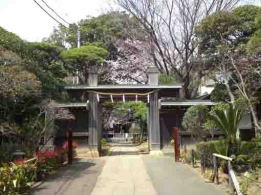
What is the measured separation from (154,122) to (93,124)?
11.7ft

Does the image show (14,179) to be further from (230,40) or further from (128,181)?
(230,40)

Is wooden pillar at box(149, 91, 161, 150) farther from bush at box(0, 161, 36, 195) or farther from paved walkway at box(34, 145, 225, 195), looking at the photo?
bush at box(0, 161, 36, 195)

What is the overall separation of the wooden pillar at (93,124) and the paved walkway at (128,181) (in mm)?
6415

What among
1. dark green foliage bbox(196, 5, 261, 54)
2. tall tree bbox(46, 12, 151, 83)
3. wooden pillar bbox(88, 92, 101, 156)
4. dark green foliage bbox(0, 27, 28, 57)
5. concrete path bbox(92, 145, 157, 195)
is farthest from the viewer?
tall tree bbox(46, 12, 151, 83)

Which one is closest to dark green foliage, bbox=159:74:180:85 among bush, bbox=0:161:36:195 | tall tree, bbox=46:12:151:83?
tall tree, bbox=46:12:151:83

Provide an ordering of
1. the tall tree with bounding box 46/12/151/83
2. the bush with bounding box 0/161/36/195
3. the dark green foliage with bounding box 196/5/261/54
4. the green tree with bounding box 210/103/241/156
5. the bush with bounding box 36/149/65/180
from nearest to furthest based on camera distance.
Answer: the bush with bounding box 0/161/36/195 < the bush with bounding box 36/149/65/180 < the green tree with bounding box 210/103/241/156 < the dark green foliage with bounding box 196/5/261/54 < the tall tree with bounding box 46/12/151/83

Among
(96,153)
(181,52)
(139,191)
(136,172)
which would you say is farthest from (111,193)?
(181,52)

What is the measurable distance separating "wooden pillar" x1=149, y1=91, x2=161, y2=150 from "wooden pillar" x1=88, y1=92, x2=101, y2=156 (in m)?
3.16

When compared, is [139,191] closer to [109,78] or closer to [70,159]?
[70,159]

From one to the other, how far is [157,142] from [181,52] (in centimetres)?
862

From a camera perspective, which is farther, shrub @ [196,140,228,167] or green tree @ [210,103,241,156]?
green tree @ [210,103,241,156]

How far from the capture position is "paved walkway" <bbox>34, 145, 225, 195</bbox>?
12.5m

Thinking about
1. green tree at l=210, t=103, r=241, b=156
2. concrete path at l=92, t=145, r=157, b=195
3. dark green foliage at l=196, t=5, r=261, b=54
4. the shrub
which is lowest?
concrete path at l=92, t=145, r=157, b=195

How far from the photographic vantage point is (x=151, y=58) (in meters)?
33.6
